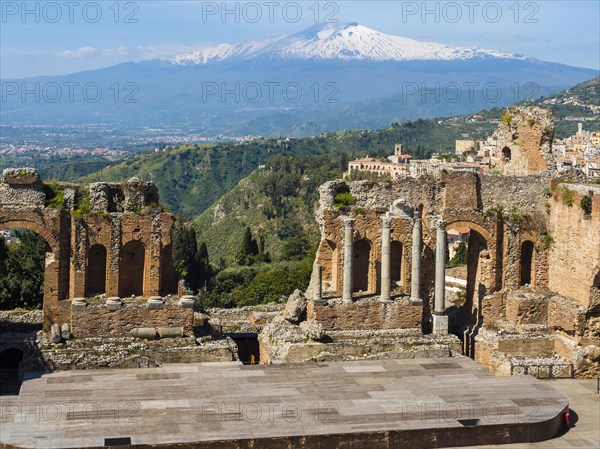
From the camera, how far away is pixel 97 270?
32750 millimetres

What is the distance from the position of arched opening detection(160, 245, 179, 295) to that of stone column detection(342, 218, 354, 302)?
18.7 feet

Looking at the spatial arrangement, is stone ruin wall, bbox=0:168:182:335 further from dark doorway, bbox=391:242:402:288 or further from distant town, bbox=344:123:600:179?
distant town, bbox=344:123:600:179

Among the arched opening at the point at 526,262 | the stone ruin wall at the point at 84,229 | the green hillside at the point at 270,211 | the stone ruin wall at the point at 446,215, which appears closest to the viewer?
Answer: the stone ruin wall at the point at 84,229

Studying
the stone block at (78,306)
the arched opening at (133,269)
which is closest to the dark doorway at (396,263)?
the arched opening at (133,269)

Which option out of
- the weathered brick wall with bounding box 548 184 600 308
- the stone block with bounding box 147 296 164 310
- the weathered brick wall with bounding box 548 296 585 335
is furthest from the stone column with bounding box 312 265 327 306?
the weathered brick wall with bounding box 548 184 600 308

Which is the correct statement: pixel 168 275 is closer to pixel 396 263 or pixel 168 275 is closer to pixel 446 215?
pixel 396 263

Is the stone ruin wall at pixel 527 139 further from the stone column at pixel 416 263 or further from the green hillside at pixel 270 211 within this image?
the green hillside at pixel 270 211

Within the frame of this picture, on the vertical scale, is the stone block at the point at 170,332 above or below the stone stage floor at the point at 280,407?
above

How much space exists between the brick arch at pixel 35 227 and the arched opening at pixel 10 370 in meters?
3.47

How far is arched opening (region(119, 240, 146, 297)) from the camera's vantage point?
3278 centimetres

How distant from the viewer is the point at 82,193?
106ft

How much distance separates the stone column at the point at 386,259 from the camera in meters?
32.6

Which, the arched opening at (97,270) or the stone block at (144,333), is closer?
the stone block at (144,333)

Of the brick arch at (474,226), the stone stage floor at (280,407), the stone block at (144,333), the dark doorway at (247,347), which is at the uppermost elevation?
the brick arch at (474,226)
